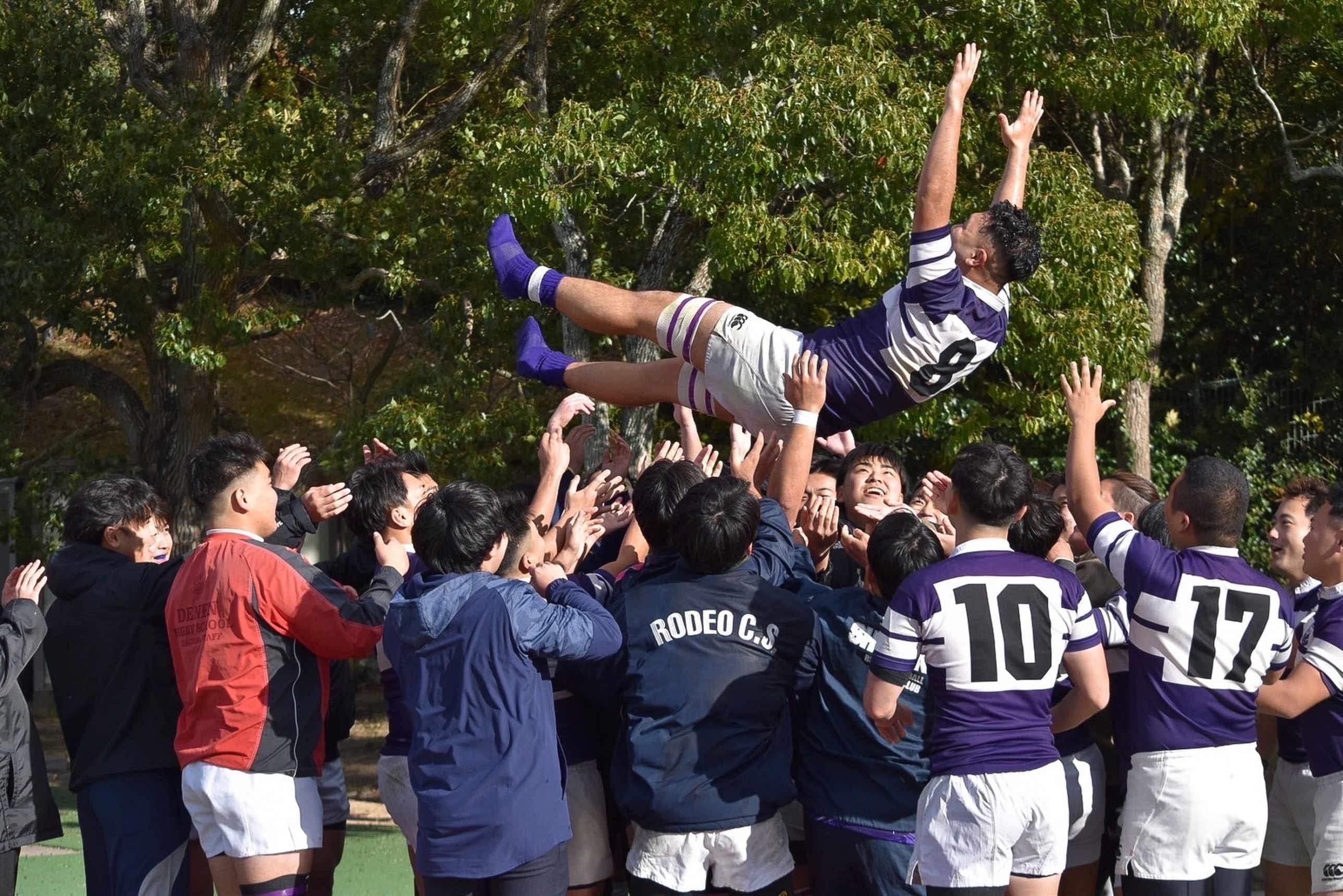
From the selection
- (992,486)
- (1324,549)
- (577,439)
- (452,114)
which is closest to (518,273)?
(577,439)

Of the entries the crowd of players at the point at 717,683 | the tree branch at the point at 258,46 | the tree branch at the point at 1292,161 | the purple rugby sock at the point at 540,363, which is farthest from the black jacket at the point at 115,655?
the tree branch at the point at 1292,161

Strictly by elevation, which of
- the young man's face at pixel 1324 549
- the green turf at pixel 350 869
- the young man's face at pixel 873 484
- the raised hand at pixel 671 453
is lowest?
the green turf at pixel 350 869

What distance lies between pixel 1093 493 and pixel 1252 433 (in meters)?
10.2

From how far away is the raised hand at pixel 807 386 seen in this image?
4.44m

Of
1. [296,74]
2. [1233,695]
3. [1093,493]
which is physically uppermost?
[296,74]

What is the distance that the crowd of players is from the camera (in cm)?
363

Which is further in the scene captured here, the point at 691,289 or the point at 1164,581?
the point at 691,289

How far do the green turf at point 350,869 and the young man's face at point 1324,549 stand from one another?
431 centimetres

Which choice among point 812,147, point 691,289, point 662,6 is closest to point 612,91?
point 662,6

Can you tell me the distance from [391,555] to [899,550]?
1.54m

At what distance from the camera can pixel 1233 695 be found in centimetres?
388

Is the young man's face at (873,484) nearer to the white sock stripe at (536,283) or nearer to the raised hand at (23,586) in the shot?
the white sock stripe at (536,283)

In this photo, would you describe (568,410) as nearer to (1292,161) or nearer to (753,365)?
(753,365)

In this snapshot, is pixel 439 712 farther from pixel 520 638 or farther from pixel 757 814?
pixel 757 814
